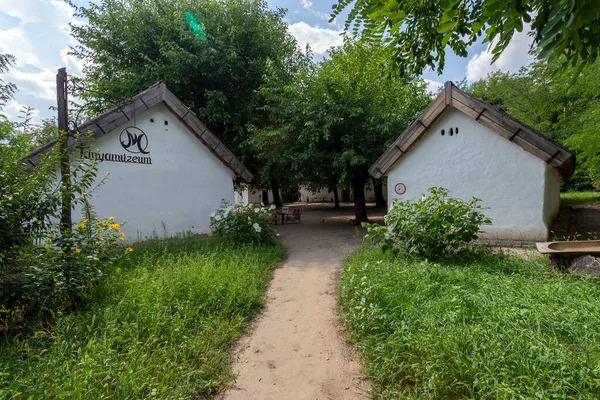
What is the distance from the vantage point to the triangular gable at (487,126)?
22.2 feet

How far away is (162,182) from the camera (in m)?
8.65

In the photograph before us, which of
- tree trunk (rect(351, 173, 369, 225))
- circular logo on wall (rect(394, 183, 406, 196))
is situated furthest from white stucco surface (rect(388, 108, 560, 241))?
tree trunk (rect(351, 173, 369, 225))

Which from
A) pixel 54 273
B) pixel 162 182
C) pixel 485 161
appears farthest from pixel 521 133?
pixel 162 182

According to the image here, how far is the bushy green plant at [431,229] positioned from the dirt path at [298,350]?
1451 millimetres

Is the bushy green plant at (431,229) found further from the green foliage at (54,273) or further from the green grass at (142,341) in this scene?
the green foliage at (54,273)

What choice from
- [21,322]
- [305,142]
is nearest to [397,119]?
[305,142]

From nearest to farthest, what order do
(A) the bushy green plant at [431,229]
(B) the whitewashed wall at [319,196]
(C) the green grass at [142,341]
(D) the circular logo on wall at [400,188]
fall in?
(C) the green grass at [142,341]
(A) the bushy green plant at [431,229]
(D) the circular logo on wall at [400,188]
(B) the whitewashed wall at [319,196]

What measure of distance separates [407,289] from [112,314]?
147 inches

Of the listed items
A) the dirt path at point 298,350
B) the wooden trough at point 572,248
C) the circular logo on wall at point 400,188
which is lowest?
the dirt path at point 298,350

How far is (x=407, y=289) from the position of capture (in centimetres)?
399

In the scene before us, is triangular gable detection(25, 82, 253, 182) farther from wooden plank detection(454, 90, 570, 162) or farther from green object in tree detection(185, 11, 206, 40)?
wooden plank detection(454, 90, 570, 162)

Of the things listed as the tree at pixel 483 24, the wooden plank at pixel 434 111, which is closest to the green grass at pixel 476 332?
the tree at pixel 483 24

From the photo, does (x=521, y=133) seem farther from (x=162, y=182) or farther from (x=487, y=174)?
(x=162, y=182)

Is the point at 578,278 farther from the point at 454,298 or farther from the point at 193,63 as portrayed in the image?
the point at 193,63
